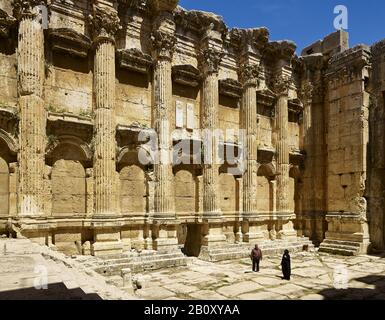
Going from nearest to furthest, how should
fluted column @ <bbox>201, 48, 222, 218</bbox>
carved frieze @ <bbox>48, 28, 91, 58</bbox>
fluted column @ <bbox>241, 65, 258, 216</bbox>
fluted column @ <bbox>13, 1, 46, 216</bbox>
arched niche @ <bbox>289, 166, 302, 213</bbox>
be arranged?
fluted column @ <bbox>13, 1, 46, 216</bbox>, carved frieze @ <bbox>48, 28, 91, 58</bbox>, fluted column @ <bbox>201, 48, 222, 218</bbox>, fluted column @ <bbox>241, 65, 258, 216</bbox>, arched niche @ <bbox>289, 166, 302, 213</bbox>

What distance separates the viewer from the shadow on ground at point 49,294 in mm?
4198

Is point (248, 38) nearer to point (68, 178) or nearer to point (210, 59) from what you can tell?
point (210, 59)

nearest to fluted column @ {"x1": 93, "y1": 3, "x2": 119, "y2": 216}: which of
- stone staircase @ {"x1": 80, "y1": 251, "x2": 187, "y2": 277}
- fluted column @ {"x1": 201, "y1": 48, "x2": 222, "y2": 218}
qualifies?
stone staircase @ {"x1": 80, "y1": 251, "x2": 187, "y2": 277}

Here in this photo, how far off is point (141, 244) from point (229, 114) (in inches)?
292

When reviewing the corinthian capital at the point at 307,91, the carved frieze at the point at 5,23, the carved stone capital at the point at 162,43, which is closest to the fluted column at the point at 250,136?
the corinthian capital at the point at 307,91

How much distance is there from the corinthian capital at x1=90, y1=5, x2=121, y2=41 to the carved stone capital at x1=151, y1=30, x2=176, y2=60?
1.80 meters

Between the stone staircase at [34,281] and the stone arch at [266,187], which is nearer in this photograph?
the stone staircase at [34,281]

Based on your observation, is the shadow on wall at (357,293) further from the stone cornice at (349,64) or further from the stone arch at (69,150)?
the stone cornice at (349,64)

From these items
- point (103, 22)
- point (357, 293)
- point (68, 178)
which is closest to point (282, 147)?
point (357, 293)

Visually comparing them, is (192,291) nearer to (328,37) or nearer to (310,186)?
(310,186)

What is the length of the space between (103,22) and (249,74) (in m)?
7.38

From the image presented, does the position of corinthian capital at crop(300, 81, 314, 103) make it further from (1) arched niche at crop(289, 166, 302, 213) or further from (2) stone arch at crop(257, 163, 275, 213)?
(2) stone arch at crop(257, 163, 275, 213)

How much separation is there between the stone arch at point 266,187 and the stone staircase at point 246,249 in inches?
73.4

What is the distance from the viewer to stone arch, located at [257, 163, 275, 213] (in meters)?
17.1
